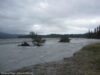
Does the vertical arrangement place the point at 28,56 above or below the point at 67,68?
below

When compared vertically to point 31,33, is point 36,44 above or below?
below

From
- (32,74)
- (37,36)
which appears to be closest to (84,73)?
(32,74)

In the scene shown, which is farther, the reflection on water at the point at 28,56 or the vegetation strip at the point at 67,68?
the reflection on water at the point at 28,56

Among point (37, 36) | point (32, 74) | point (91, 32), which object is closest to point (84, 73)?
point (32, 74)

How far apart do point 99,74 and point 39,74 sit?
5294 mm

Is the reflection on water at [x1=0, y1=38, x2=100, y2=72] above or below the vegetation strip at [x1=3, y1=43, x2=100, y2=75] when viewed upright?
below

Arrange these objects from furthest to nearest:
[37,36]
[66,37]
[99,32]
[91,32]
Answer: [91,32] → [99,32] → [66,37] → [37,36]

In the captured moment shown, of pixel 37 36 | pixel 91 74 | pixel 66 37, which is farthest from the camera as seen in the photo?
pixel 66 37

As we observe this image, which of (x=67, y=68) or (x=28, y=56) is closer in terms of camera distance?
(x=67, y=68)

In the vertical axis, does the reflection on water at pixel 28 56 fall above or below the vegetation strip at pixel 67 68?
below

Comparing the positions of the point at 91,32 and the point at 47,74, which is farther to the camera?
the point at 91,32

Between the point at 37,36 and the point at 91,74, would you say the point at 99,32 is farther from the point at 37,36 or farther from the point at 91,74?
the point at 91,74

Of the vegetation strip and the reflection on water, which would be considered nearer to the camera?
the vegetation strip

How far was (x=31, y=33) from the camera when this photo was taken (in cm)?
9281
